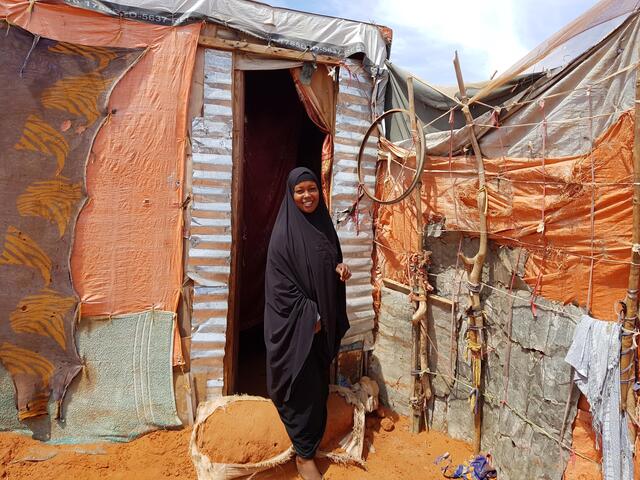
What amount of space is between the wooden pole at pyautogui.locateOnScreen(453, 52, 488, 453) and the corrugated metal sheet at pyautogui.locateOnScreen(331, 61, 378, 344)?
1096mm

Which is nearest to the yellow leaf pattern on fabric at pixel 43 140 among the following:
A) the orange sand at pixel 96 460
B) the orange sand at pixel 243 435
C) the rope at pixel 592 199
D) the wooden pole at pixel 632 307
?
the orange sand at pixel 96 460

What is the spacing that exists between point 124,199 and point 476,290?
2.98 metres

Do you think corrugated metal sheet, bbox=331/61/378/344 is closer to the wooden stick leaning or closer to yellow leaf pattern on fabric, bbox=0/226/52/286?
the wooden stick leaning

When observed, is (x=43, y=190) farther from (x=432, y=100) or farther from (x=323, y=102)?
(x=432, y=100)

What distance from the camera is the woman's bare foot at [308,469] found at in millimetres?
2961

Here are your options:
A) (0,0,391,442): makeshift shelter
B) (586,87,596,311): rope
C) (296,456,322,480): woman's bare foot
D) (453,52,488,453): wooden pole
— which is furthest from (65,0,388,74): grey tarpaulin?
(296,456,322,480): woman's bare foot

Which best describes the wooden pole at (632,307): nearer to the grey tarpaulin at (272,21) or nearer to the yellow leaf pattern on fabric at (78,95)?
the grey tarpaulin at (272,21)

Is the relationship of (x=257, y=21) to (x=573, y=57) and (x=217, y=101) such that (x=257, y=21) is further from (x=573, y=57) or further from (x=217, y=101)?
(x=573, y=57)

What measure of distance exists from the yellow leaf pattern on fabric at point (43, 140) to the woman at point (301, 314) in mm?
1875

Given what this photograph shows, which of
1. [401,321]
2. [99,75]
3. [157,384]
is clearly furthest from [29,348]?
[401,321]

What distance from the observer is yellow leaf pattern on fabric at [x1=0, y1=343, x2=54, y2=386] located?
3.18 m

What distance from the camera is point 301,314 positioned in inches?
112

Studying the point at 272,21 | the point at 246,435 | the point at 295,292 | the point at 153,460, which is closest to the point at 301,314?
the point at 295,292

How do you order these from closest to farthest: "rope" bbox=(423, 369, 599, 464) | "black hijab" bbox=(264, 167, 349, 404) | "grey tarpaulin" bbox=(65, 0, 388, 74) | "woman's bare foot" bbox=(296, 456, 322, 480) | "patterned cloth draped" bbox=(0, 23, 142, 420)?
"rope" bbox=(423, 369, 599, 464) → "black hijab" bbox=(264, 167, 349, 404) → "woman's bare foot" bbox=(296, 456, 322, 480) → "patterned cloth draped" bbox=(0, 23, 142, 420) → "grey tarpaulin" bbox=(65, 0, 388, 74)
